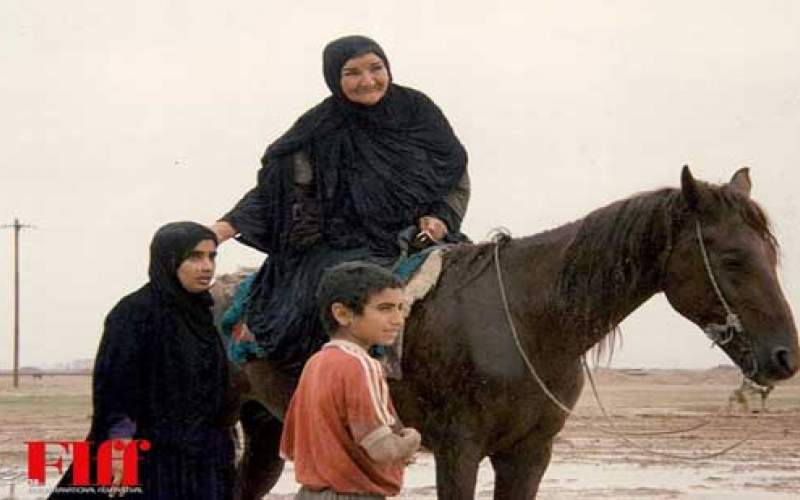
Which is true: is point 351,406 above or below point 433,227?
below

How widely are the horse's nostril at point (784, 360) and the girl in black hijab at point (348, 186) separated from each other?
1655mm

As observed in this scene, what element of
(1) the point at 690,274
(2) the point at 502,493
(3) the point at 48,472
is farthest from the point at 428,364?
(3) the point at 48,472

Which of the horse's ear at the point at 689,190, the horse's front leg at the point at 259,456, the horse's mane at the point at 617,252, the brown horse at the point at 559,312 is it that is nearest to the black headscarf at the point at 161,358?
the brown horse at the point at 559,312

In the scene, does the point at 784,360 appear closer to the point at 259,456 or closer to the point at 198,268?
the point at 198,268

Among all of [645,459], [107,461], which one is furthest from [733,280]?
[645,459]

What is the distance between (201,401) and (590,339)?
5.32 ft

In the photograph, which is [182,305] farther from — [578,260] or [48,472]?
[48,472]

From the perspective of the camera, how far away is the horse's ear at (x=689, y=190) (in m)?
5.58

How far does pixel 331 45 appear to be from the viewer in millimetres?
6445

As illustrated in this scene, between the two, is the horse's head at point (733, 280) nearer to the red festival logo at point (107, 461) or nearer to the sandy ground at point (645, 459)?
the sandy ground at point (645, 459)

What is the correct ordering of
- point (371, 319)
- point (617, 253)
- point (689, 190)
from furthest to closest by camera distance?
point (617, 253) → point (689, 190) → point (371, 319)

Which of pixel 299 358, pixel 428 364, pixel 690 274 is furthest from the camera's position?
pixel 299 358

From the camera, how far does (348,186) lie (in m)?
6.53

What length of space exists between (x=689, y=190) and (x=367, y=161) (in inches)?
60.0
